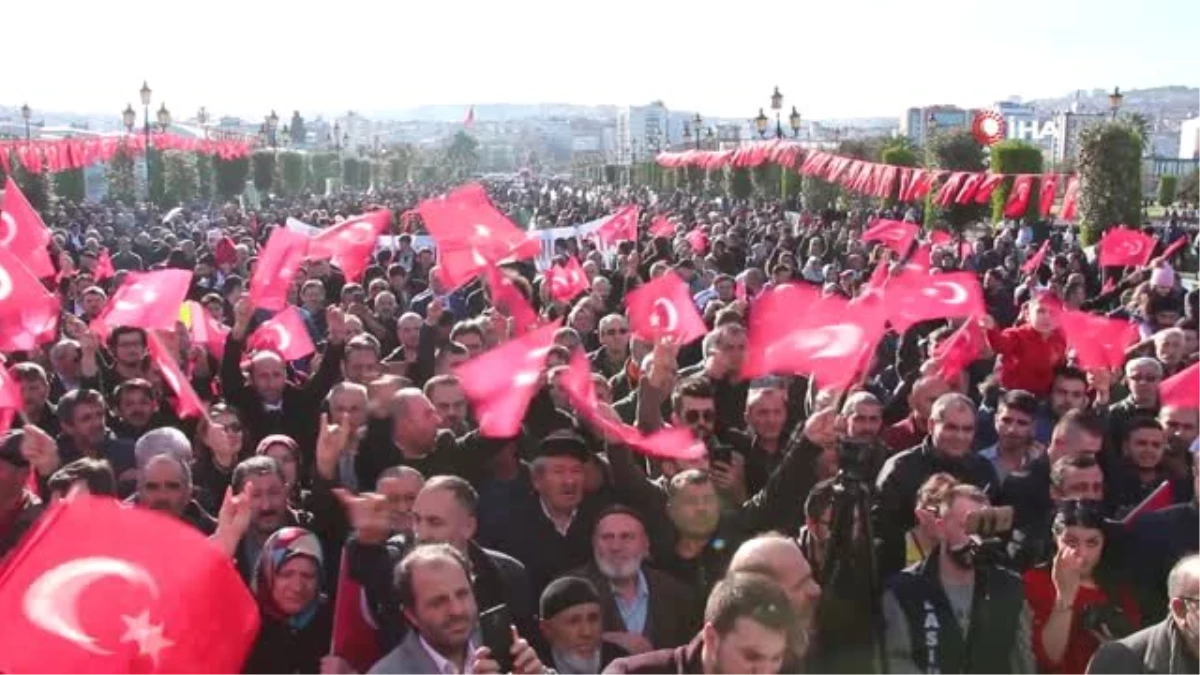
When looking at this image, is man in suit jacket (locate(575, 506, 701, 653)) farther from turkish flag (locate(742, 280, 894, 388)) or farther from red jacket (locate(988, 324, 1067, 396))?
red jacket (locate(988, 324, 1067, 396))

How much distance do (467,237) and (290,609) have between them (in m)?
7.16

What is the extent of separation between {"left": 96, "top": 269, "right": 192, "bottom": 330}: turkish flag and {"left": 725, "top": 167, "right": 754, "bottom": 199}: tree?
41.9 meters

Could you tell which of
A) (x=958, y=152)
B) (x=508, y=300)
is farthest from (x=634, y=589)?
(x=958, y=152)

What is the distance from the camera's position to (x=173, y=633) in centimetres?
378

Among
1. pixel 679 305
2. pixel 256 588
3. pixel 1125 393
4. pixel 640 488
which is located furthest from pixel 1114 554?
pixel 679 305

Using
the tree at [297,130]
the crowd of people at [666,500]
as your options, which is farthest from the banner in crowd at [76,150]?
the tree at [297,130]

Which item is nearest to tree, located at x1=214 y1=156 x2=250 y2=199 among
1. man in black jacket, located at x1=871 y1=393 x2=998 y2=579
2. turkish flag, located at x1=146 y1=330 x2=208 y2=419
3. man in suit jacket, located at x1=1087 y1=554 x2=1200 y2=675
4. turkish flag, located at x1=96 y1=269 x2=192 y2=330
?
turkish flag, located at x1=96 y1=269 x2=192 y2=330

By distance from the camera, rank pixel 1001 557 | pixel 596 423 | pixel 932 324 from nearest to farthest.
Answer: pixel 1001 557 < pixel 596 423 < pixel 932 324

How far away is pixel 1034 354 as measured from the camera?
8750 millimetres

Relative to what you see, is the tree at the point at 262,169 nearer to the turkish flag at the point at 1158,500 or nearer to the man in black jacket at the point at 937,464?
the man in black jacket at the point at 937,464

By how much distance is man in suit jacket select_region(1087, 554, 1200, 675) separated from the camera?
4.09 meters

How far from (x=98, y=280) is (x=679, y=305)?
7353 millimetres

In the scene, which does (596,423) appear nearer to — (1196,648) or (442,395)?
(442,395)

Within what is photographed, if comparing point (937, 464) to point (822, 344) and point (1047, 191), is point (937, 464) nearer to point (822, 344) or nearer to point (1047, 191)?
point (822, 344)
